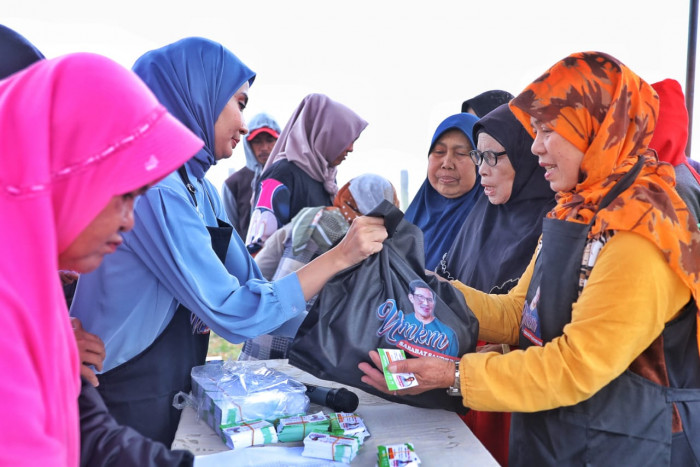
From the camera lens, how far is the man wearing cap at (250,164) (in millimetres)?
4711

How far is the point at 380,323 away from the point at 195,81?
0.96 m

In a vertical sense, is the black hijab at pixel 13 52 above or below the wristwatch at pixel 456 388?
above

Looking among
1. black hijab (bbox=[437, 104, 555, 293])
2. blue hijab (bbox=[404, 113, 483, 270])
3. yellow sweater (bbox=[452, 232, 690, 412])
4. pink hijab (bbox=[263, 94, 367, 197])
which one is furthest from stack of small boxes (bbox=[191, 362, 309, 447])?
pink hijab (bbox=[263, 94, 367, 197])

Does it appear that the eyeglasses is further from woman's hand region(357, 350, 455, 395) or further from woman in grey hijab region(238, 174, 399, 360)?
woman in grey hijab region(238, 174, 399, 360)

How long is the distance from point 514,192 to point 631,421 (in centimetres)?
112

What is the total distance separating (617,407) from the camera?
142 centimetres

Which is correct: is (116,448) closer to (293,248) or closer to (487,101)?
(293,248)

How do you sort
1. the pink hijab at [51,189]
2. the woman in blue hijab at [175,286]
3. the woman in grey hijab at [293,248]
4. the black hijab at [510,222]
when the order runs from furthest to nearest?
the woman in grey hijab at [293,248] < the black hijab at [510,222] < the woman in blue hijab at [175,286] < the pink hijab at [51,189]

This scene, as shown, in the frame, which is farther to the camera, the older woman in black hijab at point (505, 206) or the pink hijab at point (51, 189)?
the older woman in black hijab at point (505, 206)

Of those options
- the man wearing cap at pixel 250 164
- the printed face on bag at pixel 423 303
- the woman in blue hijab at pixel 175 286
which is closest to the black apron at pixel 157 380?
the woman in blue hijab at pixel 175 286

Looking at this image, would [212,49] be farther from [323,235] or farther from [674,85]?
[674,85]

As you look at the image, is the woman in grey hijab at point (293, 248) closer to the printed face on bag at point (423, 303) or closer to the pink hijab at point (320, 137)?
the pink hijab at point (320, 137)

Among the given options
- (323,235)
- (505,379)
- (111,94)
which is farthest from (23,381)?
(323,235)

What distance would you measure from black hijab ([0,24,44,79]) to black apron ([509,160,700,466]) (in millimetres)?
1620
